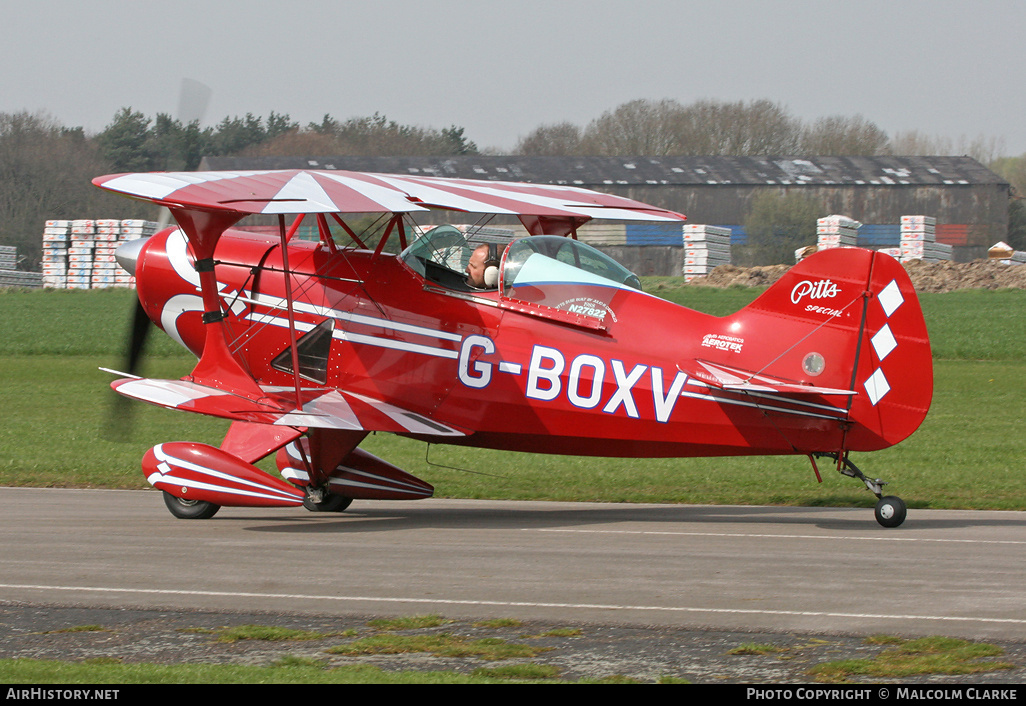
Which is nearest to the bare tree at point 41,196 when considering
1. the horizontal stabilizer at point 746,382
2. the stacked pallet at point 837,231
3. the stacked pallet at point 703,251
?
the stacked pallet at point 703,251

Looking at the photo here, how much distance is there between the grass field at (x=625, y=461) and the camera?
12875 mm

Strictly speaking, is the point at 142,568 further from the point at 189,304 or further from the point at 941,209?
Result: the point at 941,209

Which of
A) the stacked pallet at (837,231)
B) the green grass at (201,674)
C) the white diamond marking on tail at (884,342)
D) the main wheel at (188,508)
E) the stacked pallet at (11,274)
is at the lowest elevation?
the stacked pallet at (11,274)

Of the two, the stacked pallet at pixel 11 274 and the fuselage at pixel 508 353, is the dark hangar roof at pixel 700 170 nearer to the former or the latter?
the stacked pallet at pixel 11 274

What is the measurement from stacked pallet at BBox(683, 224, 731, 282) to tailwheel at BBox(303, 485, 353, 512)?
37.6 meters

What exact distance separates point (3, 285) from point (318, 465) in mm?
47405

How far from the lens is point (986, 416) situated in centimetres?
1941

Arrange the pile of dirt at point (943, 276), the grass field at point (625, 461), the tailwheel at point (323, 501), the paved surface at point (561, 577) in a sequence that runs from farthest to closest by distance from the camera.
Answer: the pile of dirt at point (943, 276)
the grass field at point (625, 461)
the tailwheel at point (323, 501)
the paved surface at point (561, 577)

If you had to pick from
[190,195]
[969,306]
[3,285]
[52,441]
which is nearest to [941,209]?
[969,306]

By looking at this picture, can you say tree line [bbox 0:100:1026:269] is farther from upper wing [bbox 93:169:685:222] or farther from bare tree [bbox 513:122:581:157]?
upper wing [bbox 93:169:685:222]

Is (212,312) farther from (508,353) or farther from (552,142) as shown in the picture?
(552,142)

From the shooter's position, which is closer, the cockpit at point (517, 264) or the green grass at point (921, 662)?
the green grass at point (921, 662)

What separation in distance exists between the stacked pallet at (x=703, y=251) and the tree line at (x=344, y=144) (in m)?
33.5

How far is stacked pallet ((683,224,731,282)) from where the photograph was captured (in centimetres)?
4819
